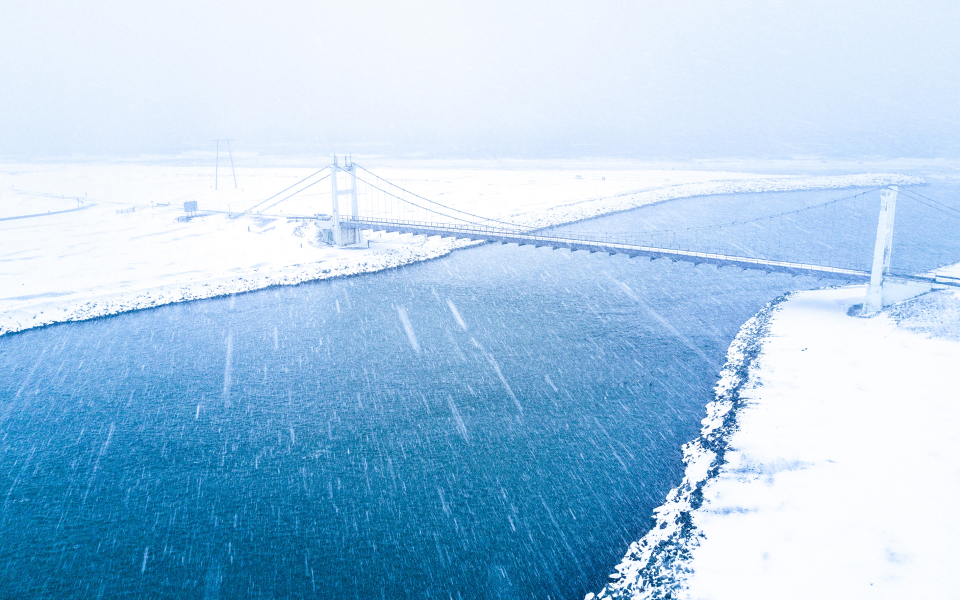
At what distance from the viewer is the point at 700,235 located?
54250 millimetres

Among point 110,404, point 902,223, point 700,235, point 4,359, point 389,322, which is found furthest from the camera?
point 902,223

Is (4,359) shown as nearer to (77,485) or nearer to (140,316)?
(140,316)

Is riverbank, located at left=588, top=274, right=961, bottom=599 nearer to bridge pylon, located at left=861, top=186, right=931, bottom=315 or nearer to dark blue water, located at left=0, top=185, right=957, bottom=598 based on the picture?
dark blue water, located at left=0, top=185, right=957, bottom=598

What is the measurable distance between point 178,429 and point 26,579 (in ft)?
23.2

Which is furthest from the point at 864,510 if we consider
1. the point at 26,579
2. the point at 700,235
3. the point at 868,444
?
the point at 700,235

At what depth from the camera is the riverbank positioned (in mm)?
12750

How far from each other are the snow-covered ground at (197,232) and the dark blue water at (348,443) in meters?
4.60

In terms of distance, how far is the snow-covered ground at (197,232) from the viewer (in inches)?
1441

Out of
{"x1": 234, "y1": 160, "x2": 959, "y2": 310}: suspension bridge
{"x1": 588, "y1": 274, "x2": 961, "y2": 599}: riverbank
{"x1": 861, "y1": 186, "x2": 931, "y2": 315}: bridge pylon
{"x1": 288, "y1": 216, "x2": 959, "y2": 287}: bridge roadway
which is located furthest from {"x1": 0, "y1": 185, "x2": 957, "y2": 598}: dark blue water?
{"x1": 861, "y1": 186, "x2": 931, "y2": 315}: bridge pylon

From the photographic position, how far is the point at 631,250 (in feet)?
126

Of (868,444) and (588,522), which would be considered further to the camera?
(868,444)

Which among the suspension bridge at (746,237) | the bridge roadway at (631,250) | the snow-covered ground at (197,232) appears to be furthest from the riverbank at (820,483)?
the snow-covered ground at (197,232)

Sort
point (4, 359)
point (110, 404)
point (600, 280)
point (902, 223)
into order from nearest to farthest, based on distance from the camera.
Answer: point (110, 404)
point (4, 359)
point (600, 280)
point (902, 223)

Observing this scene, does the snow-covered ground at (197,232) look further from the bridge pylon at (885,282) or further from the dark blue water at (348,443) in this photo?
the bridge pylon at (885,282)
